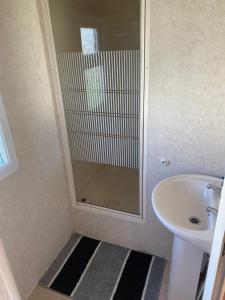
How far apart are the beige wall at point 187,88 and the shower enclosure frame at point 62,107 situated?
4cm

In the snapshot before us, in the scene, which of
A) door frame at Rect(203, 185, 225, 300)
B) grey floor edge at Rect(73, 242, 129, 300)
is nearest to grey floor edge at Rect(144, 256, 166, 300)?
grey floor edge at Rect(73, 242, 129, 300)

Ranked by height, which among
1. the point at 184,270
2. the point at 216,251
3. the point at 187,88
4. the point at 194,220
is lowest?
the point at 184,270

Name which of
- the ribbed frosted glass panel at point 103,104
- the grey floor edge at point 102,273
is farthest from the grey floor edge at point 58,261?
the ribbed frosted glass panel at point 103,104

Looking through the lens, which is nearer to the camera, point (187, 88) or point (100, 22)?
point (187, 88)

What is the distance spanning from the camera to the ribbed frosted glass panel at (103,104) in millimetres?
1427

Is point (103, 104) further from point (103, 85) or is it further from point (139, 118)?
point (139, 118)

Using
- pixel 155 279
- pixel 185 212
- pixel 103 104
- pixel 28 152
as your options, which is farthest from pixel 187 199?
pixel 28 152

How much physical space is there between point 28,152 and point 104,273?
3.79ft

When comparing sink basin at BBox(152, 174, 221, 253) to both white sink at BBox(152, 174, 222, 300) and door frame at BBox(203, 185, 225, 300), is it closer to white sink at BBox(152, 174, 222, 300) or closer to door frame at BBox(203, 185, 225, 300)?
white sink at BBox(152, 174, 222, 300)

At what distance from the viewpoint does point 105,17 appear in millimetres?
1384

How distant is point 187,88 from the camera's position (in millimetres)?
1291

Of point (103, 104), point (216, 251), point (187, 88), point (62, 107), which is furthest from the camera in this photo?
point (62, 107)

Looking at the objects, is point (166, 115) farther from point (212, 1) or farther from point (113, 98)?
point (212, 1)

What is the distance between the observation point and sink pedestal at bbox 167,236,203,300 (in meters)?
1.27
